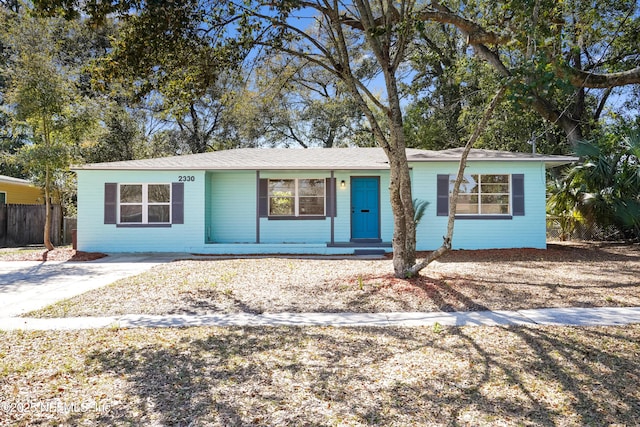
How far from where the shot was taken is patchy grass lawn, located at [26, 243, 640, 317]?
6.05 metres

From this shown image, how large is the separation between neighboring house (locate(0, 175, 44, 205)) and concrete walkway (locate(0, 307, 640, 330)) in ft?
48.5

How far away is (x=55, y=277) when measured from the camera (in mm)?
8805

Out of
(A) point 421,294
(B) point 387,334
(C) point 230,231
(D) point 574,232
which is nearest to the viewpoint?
(B) point 387,334

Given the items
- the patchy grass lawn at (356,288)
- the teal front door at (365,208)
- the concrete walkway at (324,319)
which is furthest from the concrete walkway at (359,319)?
the teal front door at (365,208)

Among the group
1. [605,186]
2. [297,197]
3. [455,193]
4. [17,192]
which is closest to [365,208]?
[297,197]

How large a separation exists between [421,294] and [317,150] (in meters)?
10.1

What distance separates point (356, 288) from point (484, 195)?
755 centimetres

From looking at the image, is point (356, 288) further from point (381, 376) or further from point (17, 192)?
point (17, 192)

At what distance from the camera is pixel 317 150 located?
15.8 metres

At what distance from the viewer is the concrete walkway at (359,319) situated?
17.0 ft

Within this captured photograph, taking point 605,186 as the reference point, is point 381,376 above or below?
below

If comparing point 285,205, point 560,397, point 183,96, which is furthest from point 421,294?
point 285,205

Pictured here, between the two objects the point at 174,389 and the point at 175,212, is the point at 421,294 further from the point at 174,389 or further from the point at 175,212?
the point at 175,212

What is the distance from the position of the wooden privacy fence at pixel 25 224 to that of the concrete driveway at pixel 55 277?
5.91 m
